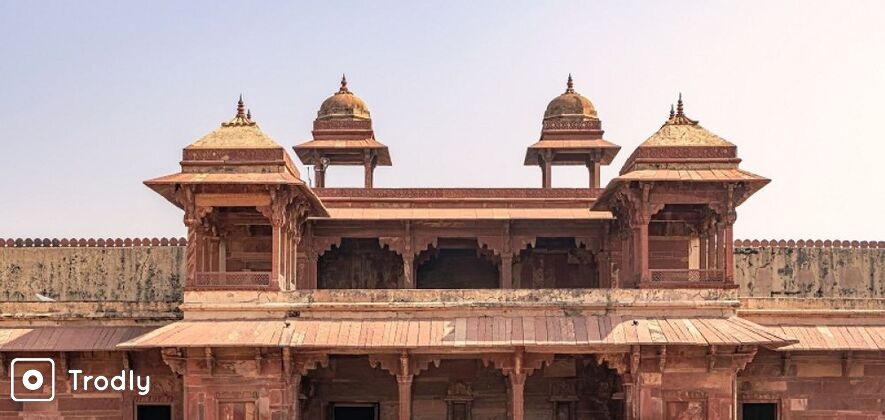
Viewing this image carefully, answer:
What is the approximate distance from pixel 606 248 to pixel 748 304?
2.94 metres

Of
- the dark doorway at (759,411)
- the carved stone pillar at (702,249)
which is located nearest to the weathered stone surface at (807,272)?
the carved stone pillar at (702,249)

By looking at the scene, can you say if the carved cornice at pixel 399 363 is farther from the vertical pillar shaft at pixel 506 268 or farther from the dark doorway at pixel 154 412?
the dark doorway at pixel 154 412

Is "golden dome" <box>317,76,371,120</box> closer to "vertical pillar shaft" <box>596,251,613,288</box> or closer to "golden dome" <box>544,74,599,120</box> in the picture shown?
"golden dome" <box>544,74,599,120</box>

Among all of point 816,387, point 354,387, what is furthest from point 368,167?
point 816,387

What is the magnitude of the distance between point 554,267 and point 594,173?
10.1 ft

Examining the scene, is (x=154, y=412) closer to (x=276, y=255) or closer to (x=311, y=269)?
(x=276, y=255)

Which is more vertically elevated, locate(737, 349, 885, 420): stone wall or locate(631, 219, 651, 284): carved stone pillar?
locate(631, 219, 651, 284): carved stone pillar

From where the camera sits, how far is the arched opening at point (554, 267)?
67.5 ft

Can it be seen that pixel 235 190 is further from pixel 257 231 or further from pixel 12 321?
pixel 12 321

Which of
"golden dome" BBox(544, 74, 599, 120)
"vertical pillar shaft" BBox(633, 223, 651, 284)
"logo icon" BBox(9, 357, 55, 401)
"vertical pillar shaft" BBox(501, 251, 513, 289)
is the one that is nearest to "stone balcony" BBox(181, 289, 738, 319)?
"vertical pillar shaft" BBox(633, 223, 651, 284)

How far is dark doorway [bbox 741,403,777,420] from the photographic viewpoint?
58.2 ft

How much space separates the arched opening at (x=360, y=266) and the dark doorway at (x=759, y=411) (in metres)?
6.58

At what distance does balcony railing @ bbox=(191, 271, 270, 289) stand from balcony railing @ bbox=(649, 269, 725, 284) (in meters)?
5.93

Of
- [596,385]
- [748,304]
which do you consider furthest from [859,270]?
[596,385]
